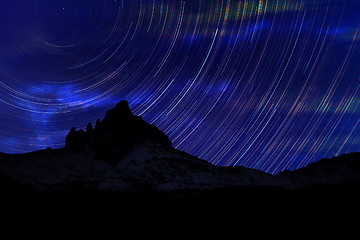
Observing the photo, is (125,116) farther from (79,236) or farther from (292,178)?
(79,236)

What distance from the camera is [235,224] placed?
2088 centimetres

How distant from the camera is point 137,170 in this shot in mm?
56062

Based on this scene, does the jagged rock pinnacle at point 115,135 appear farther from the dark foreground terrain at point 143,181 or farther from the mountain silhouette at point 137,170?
the dark foreground terrain at point 143,181

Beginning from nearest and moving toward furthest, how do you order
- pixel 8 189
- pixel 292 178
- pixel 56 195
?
pixel 8 189, pixel 56 195, pixel 292 178

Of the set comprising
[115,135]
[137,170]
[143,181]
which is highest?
[115,135]

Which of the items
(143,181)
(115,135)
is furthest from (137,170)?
(115,135)

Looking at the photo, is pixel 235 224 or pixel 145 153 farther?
pixel 145 153

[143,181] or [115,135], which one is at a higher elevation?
[115,135]

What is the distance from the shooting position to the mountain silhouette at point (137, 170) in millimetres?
41156

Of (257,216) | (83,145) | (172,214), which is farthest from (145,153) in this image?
(257,216)

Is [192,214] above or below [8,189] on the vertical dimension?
below

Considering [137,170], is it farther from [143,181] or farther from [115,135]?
[115,135]

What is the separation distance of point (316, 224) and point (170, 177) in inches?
1376

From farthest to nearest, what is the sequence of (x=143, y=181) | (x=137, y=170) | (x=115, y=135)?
(x=115, y=135) → (x=137, y=170) → (x=143, y=181)
